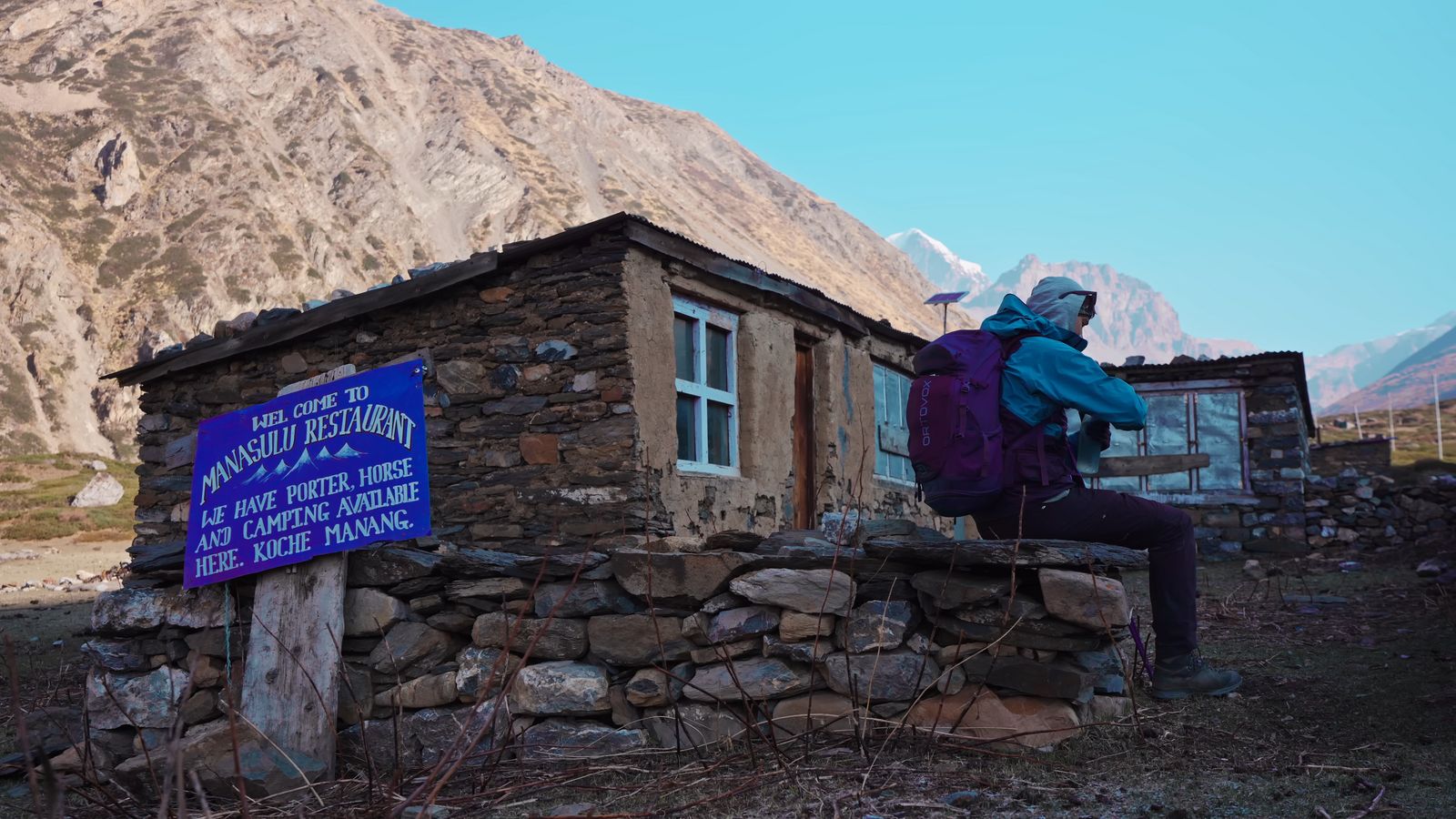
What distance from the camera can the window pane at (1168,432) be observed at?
15633mm

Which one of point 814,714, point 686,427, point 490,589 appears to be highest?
point 686,427

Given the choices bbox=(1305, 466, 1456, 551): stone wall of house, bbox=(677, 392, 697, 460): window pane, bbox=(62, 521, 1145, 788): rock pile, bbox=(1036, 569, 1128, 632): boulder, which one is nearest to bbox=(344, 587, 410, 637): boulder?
bbox=(62, 521, 1145, 788): rock pile

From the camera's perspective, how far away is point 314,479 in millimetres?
4586

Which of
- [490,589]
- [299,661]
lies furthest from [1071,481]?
[299,661]

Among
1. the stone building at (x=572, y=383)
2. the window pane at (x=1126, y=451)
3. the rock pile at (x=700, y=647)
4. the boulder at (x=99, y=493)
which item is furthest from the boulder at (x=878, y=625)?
the boulder at (x=99, y=493)

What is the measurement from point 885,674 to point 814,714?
29 centimetres

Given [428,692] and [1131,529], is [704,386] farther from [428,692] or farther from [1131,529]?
[1131,529]

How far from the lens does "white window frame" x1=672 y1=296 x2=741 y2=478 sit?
7.94 m

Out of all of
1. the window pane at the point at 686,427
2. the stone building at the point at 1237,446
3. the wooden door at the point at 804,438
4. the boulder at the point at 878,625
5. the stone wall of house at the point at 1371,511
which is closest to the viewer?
the boulder at the point at 878,625

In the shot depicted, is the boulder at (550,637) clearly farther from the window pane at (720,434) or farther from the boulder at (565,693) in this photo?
the window pane at (720,434)

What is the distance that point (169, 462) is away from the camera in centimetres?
891

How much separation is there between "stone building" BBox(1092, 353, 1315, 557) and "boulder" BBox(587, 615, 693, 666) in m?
12.9

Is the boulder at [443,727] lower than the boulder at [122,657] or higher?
lower

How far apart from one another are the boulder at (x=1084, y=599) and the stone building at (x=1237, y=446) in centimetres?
1253
